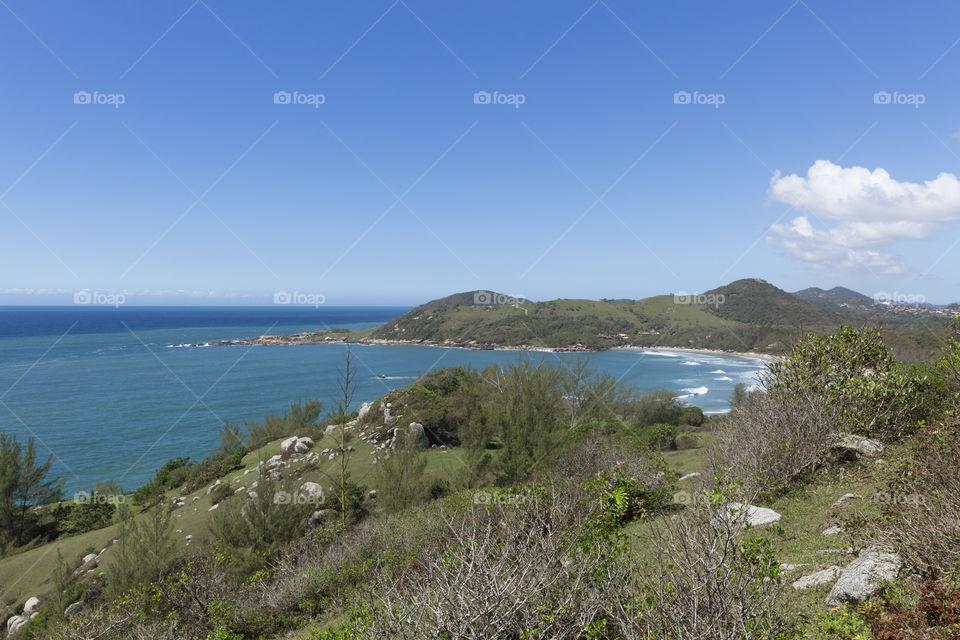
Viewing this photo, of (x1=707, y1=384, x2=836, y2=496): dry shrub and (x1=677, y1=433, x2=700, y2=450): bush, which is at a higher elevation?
(x1=707, y1=384, x2=836, y2=496): dry shrub

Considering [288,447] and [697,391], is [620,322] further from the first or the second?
[288,447]

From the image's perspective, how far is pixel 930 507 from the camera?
468 centimetres

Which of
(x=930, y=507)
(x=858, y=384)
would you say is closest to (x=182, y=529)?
(x=930, y=507)

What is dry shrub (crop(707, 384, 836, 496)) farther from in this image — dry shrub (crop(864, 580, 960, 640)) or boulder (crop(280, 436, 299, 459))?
boulder (crop(280, 436, 299, 459))

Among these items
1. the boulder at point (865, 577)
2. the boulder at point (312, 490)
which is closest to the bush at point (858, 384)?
the boulder at point (865, 577)

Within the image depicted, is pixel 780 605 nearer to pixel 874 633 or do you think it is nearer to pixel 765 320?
pixel 874 633

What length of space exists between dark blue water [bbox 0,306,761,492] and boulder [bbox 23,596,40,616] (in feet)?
57.0

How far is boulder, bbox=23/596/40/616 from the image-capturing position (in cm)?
1510

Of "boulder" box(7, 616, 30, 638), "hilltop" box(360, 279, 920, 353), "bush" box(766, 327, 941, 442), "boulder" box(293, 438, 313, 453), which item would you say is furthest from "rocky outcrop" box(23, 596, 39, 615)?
"hilltop" box(360, 279, 920, 353)

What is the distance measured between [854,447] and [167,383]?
78.7m

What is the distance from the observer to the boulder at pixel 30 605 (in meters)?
15.1

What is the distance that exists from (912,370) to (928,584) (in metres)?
13.4

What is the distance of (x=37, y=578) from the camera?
56.7ft

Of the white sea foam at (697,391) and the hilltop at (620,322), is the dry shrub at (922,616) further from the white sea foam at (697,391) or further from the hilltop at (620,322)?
the hilltop at (620,322)
